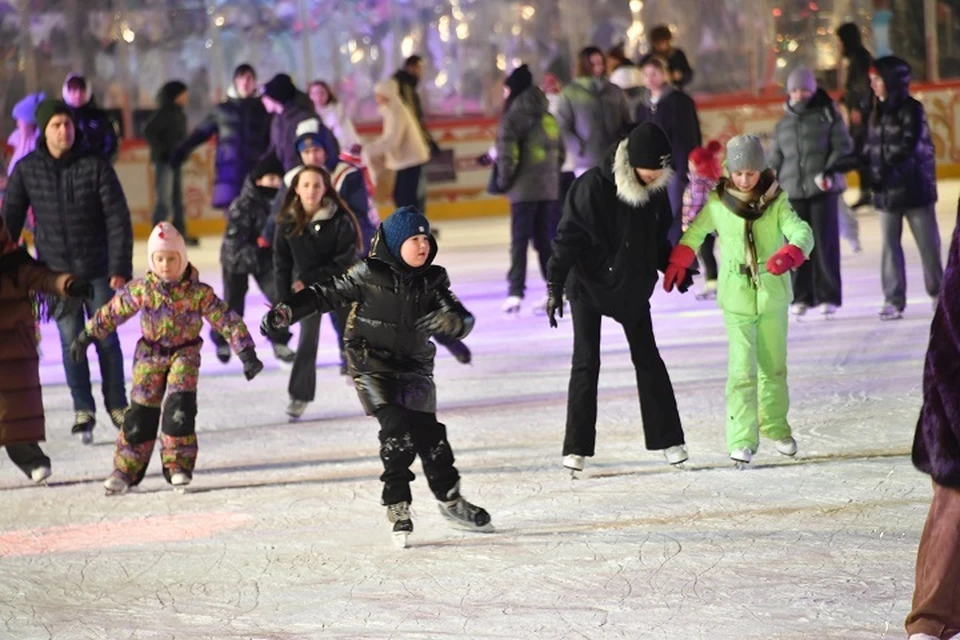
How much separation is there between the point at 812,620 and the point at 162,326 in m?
2.96

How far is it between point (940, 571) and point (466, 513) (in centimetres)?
213

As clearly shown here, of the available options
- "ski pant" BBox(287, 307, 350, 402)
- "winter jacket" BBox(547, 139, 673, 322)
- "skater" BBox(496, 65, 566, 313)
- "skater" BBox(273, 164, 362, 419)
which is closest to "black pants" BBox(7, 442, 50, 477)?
"skater" BBox(273, 164, 362, 419)

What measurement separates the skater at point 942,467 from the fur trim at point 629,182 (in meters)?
2.46

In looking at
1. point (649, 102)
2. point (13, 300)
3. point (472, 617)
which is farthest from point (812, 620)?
point (649, 102)

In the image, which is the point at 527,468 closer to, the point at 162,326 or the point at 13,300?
the point at 162,326

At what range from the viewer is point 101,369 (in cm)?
805

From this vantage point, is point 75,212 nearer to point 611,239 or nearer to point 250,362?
point 250,362

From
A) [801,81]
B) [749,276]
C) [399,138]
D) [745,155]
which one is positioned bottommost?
[749,276]

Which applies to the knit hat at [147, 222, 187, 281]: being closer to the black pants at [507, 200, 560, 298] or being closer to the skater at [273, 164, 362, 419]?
the skater at [273, 164, 362, 419]

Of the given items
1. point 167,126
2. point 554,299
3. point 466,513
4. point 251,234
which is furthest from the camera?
point 167,126

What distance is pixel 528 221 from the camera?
1131 cm

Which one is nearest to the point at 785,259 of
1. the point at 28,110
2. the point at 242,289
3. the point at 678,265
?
the point at 678,265

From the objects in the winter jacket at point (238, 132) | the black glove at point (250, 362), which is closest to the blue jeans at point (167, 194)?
the winter jacket at point (238, 132)

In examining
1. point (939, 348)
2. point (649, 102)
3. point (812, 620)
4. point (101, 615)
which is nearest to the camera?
point (939, 348)
